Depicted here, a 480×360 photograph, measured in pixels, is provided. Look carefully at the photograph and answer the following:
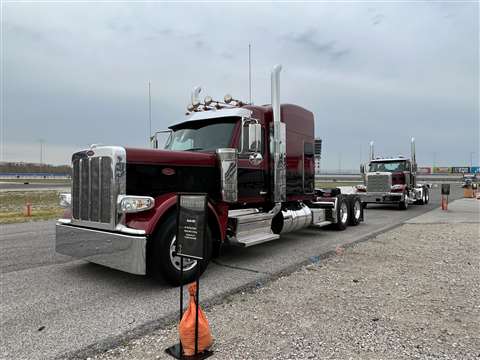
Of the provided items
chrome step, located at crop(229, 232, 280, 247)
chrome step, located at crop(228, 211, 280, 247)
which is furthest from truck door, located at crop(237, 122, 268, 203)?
chrome step, located at crop(229, 232, 280, 247)

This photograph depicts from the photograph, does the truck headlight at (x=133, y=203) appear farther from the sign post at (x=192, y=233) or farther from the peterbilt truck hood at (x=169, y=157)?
the sign post at (x=192, y=233)

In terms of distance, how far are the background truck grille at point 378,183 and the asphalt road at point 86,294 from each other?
1009 centimetres

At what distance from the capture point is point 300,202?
9016 millimetres

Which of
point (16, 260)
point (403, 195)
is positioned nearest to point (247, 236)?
point (16, 260)

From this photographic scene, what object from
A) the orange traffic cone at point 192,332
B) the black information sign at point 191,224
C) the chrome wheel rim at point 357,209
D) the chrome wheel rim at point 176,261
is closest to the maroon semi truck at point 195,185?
the chrome wheel rim at point 176,261

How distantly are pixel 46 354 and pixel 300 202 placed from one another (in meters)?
6.65

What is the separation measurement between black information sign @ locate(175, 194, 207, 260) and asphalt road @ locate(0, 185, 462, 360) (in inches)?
41.6

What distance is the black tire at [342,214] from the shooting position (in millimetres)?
10306

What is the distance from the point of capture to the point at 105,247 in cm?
495

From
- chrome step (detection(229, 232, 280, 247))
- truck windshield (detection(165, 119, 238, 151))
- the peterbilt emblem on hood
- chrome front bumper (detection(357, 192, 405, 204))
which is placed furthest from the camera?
chrome front bumper (detection(357, 192, 405, 204))

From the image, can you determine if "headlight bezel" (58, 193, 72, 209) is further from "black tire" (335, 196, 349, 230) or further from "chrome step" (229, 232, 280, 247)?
"black tire" (335, 196, 349, 230)

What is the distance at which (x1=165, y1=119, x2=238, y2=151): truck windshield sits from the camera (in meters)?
6.48

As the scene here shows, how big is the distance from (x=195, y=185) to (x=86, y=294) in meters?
2.16

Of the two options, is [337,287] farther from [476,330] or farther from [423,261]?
[423,261]
